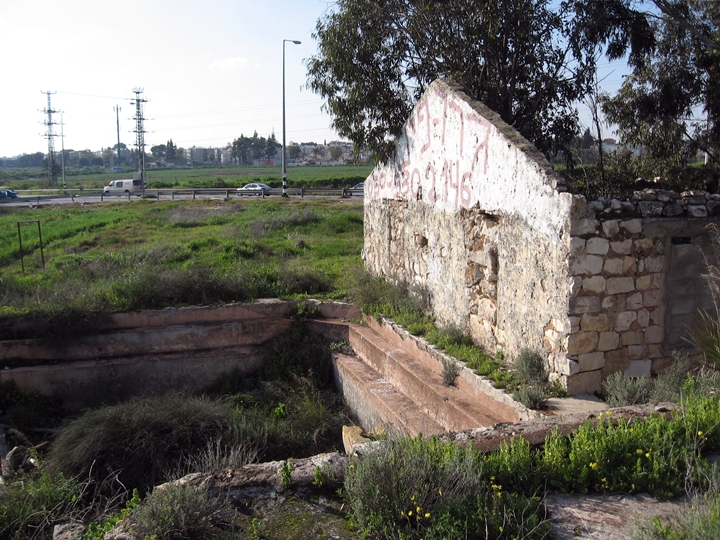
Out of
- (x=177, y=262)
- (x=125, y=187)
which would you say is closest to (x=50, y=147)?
(x=125, y=187)

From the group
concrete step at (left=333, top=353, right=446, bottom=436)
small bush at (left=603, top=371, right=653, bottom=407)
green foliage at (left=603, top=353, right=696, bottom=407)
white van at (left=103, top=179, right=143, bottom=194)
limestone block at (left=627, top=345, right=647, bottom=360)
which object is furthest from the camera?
white van at (left=103, top=179, right=143, bottom=194)

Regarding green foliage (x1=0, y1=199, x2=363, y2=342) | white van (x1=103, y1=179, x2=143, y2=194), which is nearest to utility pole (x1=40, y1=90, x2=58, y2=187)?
white van (x1=103, y1=179, x2=143, y2=194)

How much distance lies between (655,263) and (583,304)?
949 mm

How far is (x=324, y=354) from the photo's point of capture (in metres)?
10.1

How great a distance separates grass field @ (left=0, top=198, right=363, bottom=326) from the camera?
1060 centimetres

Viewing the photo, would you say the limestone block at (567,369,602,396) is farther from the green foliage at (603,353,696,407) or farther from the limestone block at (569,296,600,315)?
the limestone block at (569,296,600,315)

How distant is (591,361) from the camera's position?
5961 millimetres

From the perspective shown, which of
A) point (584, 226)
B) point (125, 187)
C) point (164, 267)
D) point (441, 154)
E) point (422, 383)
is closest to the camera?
point (584, 226)

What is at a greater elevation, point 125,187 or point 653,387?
point 125,187

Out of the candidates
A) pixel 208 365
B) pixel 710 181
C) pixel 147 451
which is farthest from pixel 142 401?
pixel 710 181

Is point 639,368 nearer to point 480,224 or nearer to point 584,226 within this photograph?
point 584,226

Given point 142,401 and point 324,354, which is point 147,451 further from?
point 324,354

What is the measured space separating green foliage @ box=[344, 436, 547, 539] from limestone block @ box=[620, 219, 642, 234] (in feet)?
10.5

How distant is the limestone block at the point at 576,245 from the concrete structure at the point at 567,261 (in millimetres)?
13
